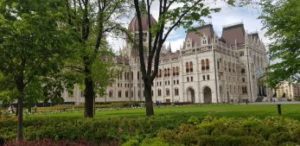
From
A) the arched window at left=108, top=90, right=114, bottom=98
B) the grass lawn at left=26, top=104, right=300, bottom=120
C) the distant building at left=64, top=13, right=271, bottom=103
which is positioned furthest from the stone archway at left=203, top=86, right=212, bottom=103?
the grass lawn at left=26, top=104, right=300, bottom=120

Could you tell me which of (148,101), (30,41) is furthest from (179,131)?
(148,101)

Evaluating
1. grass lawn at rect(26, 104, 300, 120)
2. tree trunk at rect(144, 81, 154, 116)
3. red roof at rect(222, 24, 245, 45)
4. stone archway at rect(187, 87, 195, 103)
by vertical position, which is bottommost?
grass lawn at rect(26, 104, 300, 120)

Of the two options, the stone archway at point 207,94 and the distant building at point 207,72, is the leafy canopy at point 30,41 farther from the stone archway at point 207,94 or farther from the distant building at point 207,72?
the stone archway at point 207,94

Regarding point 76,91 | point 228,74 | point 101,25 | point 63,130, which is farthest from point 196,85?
point 63,130

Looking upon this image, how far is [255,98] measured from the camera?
348 ft

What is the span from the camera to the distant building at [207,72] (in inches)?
3836

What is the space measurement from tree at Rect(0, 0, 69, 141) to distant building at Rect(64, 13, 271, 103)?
7980 cm

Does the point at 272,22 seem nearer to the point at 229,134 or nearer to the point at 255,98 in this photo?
the point at 229,134

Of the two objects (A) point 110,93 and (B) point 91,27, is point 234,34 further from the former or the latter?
(B) point 91,27

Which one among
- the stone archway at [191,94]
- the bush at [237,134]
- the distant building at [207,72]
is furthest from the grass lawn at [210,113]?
the stone archway at [191,94]

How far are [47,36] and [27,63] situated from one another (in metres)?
1.41

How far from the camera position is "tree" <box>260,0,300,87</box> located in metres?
15.6

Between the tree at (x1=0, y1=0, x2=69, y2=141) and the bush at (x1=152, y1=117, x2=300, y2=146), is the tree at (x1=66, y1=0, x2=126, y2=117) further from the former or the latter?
the bush at (x1=152, y1=117, x2=300, y2=146)

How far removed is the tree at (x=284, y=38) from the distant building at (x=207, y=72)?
7454 cm
